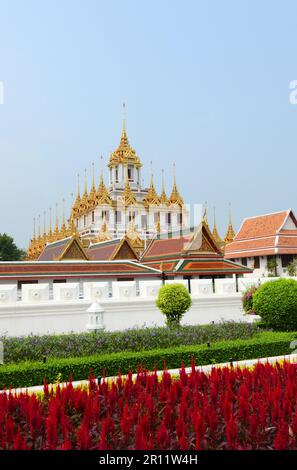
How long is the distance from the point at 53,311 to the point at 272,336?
716cm

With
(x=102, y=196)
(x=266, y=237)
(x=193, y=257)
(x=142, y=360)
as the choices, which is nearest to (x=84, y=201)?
(x=102, y=196)

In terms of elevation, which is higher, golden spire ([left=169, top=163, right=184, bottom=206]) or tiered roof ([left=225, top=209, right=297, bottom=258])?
golden spire ([left=169, top=163, right=184, bottom=206])

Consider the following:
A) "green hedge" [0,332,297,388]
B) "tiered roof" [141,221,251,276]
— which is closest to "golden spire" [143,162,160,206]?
"tiered roof" [141,221,251,276]

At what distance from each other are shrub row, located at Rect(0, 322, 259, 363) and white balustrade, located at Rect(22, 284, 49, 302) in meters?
4.26

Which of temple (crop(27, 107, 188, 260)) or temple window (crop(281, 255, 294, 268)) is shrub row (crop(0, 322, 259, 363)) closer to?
temple window (crop(281, 255, 294, 268))

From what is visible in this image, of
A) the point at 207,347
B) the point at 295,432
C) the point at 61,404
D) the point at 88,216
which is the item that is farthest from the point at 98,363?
the point at 88,216

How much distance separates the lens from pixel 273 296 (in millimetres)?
14148

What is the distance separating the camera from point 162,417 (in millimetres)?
5527

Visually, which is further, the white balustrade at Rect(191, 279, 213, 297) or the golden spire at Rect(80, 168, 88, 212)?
the golden spire at Rect(80, 168, 88, 212)

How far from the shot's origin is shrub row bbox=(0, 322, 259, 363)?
10492 millimetres

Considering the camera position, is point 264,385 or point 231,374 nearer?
point 264,385
